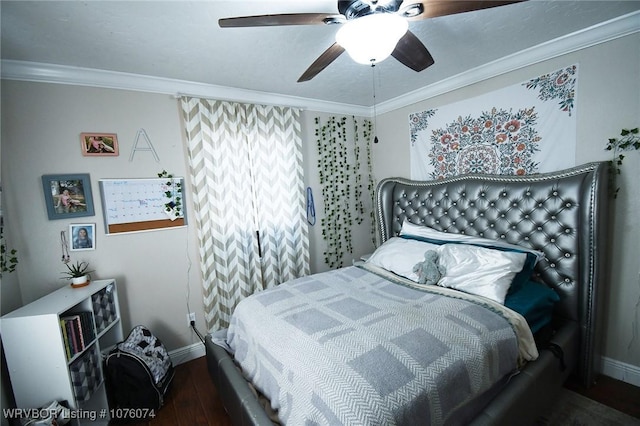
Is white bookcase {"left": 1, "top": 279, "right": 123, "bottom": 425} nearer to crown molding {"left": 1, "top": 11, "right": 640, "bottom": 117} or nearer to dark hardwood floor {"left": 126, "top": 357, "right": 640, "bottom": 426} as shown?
dark hardwood floor {"left": 126, "top": 357, "right": 640, "bottom": 426}

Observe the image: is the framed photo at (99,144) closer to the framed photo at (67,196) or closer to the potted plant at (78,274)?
the framed photo at (67,196)

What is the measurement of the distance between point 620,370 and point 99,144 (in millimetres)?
3916

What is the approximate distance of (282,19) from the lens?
1064mm

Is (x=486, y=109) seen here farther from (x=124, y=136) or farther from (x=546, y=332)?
(x=124, y=136)

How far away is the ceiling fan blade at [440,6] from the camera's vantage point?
1020mm

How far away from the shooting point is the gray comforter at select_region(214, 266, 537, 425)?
0.96 m

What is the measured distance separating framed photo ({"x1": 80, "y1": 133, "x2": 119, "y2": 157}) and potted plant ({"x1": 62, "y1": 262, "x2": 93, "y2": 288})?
79 cm

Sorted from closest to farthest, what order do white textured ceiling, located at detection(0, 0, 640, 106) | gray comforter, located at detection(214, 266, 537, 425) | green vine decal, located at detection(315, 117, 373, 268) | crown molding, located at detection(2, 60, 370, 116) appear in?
Result: gray comforter, located at detection(214, 266, 537, 425), white textured ceiling, located at detection(0, 0, 640, 106), crown molding, located at detection(2, 60, 370, 116), green vine decal, located at detection(315, 117, 373, 268)

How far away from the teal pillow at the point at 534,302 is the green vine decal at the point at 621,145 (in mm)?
760

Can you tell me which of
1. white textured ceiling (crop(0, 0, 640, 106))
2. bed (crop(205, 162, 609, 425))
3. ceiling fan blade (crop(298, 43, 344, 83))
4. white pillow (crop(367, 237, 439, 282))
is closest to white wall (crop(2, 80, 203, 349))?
white textured ceiling (crop(0, 0, 640, 106))

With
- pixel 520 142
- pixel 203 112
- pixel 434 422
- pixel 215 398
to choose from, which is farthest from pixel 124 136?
pixel 520 142

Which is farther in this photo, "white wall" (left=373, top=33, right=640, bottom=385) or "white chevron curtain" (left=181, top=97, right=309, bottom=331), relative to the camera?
"white chevron curtain" (left=181, top=97, right=309, bottom=331)

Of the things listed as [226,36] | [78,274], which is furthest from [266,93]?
[78,274]

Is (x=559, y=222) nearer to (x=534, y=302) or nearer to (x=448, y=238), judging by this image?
(x=534, y=302)
